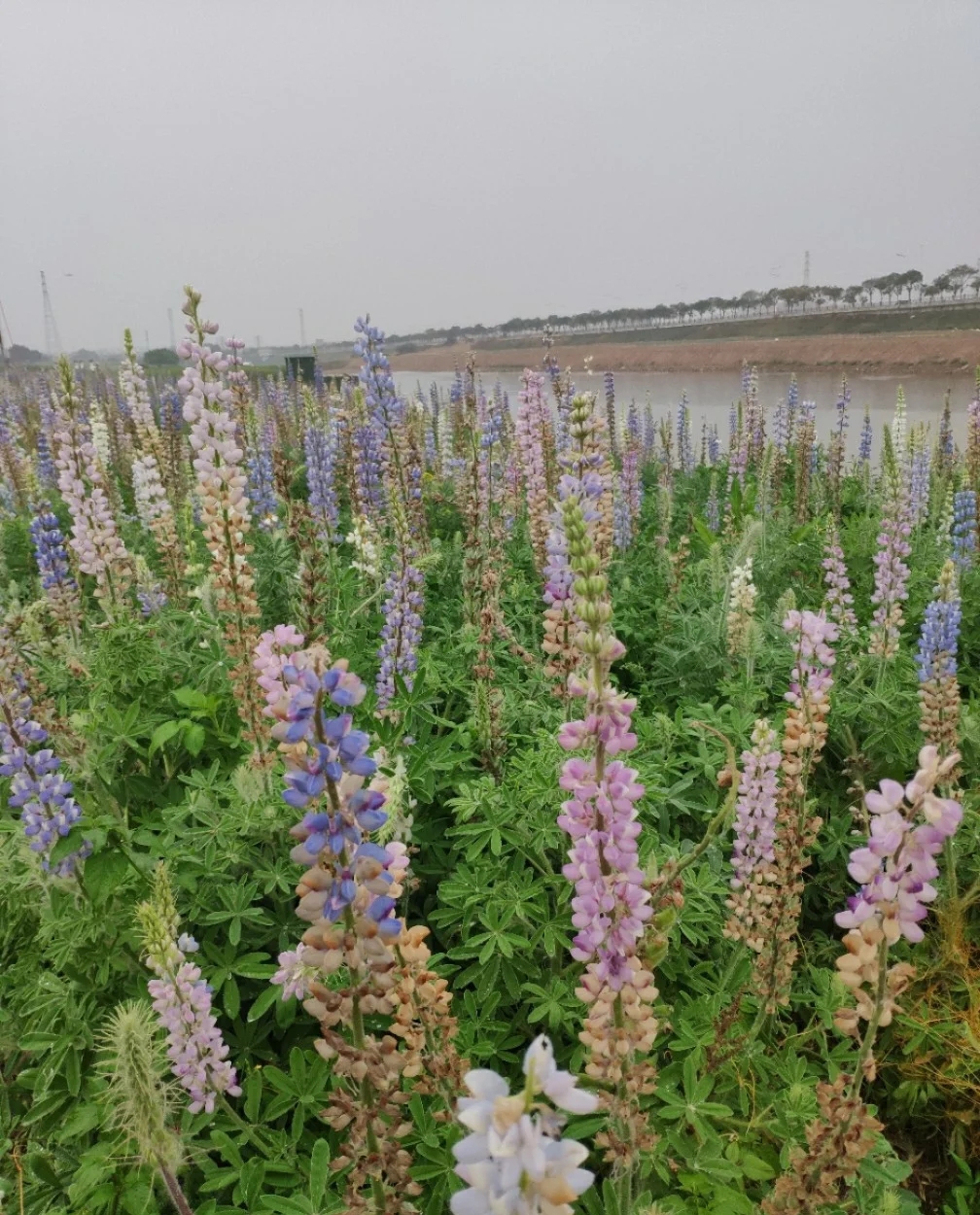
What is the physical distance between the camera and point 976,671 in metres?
4.71

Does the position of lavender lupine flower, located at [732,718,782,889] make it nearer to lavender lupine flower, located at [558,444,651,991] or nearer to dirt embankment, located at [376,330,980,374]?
lavender lupine flower, located at [558,444,651,991]

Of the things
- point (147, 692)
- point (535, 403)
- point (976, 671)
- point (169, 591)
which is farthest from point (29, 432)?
point (976, 671)

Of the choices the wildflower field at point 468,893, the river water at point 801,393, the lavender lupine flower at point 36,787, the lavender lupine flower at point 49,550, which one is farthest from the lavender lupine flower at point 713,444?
the lavender lupine flower at point 36,787

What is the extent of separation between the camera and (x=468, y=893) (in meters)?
2.58

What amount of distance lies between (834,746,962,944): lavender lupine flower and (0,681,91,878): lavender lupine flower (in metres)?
2.15

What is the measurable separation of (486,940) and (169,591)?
3526 mm

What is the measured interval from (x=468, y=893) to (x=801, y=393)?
16419 millimetres

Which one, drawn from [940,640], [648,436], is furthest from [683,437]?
[940,640]

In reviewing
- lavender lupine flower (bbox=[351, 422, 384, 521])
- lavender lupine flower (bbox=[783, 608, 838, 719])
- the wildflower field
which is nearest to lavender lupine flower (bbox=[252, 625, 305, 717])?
the wildflower field

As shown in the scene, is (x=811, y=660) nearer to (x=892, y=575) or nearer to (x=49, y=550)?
(x=892, y=575)

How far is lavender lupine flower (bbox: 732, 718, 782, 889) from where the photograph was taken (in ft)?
7.97

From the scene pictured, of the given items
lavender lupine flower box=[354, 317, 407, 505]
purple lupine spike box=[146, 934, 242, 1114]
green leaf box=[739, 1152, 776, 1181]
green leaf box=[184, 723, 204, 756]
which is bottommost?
green leaf box=[739, 1152, 776, 1181]

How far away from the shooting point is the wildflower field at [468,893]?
1.37 meters

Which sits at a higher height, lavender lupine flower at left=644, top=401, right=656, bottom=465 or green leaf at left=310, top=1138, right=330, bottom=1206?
lavender lupine flower at left=644, top=401, right=656, bottom=465
